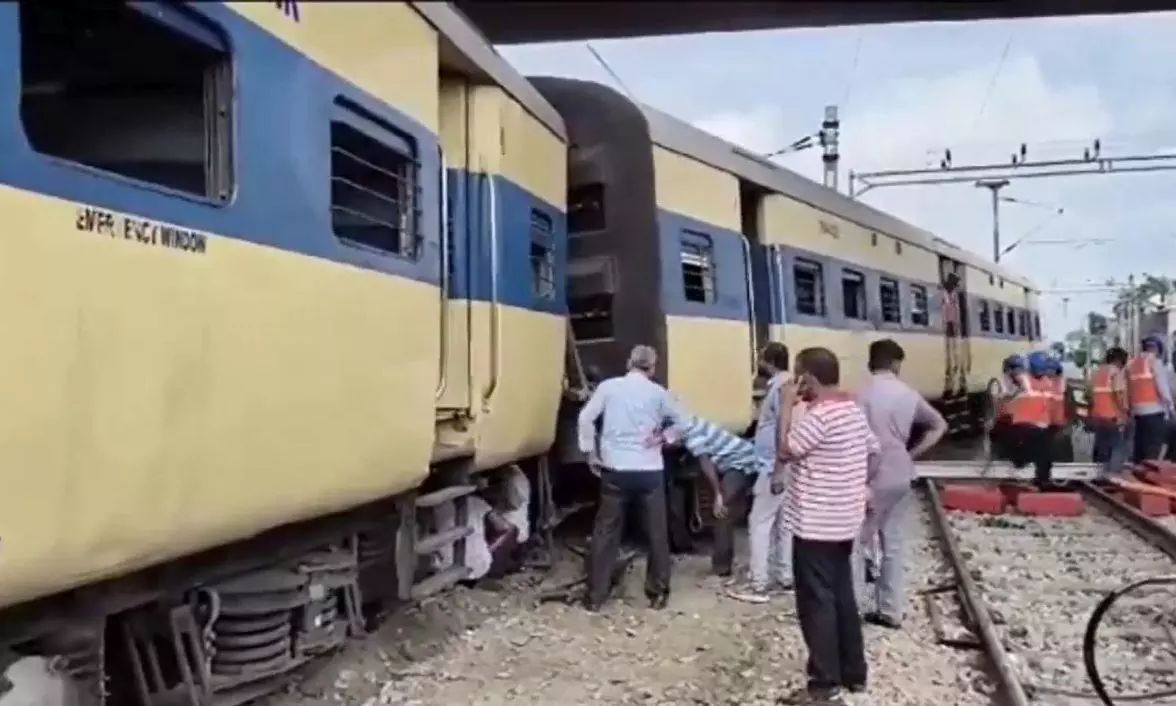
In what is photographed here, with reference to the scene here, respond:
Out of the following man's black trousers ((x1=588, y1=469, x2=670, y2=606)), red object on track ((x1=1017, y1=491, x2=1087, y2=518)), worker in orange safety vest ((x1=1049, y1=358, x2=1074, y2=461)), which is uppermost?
worker in orange safety vest ((x1=1049, y1=358, x2=1074, y2=461))

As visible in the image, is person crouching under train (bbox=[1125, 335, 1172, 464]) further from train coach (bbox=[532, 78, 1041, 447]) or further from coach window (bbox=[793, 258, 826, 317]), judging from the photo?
coach window (bbox=[793, 258, 826, 317])

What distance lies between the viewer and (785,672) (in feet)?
24.7

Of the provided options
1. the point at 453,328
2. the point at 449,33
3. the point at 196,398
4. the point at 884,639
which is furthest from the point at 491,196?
the point at 196,398

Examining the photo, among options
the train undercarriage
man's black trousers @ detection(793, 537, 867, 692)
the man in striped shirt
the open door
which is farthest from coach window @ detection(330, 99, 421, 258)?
the open door

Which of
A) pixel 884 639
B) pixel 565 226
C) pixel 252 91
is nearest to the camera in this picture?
pixel 252 91

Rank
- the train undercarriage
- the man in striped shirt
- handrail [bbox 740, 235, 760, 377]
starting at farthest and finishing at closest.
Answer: handrail [bbox 740, 235, 760, 377] → the man in striped shirt → the train undercarriage

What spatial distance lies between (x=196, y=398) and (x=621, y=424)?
4969 millimetres

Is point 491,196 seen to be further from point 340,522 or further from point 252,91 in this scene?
point 252,91

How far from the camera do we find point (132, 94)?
4.52 meters

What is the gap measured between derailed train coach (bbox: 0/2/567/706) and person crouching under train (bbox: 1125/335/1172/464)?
11.0 meters

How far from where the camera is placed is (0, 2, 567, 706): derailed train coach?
3.57m

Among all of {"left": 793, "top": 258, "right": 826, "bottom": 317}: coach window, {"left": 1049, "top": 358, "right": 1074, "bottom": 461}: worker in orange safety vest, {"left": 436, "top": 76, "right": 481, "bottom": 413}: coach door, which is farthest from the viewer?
{"left": 1049, "top": 358, "right": 1074, "bottom": 461}: worker in orange safety vest

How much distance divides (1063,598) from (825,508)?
416 centimetres

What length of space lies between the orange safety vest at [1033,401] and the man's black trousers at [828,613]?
9.32 meters
